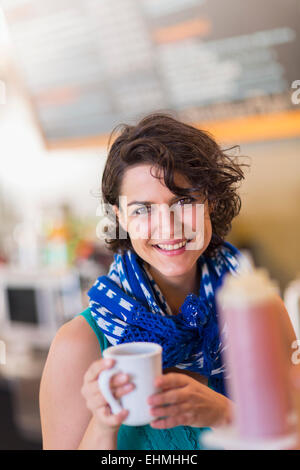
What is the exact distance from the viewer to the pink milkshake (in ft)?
1.13

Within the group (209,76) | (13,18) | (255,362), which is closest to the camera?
(255,362)

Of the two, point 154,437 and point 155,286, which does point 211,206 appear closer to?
point 155,286

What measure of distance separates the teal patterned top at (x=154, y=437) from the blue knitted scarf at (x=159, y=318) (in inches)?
0.6

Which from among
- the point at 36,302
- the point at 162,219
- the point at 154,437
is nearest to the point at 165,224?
the point at 162,219

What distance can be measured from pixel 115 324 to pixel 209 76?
1366 mm

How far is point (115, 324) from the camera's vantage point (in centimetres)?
59

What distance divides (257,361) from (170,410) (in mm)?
126

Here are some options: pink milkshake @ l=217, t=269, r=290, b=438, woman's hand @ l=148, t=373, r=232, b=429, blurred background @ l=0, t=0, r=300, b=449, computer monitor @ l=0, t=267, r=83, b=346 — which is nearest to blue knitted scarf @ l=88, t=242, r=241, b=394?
woman's hand @ l=148, t=373, r=232, b=429

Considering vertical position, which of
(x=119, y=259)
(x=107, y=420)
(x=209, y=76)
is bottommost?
(x=107, y=420)

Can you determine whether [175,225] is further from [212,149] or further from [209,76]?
[209,76]

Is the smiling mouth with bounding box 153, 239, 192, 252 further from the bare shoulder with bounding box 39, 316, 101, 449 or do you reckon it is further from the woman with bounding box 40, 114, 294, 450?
the bare shoulder with bounding box 39, 316, 101, 449

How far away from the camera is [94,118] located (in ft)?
6.92

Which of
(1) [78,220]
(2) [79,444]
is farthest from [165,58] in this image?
(2) [79,444]
